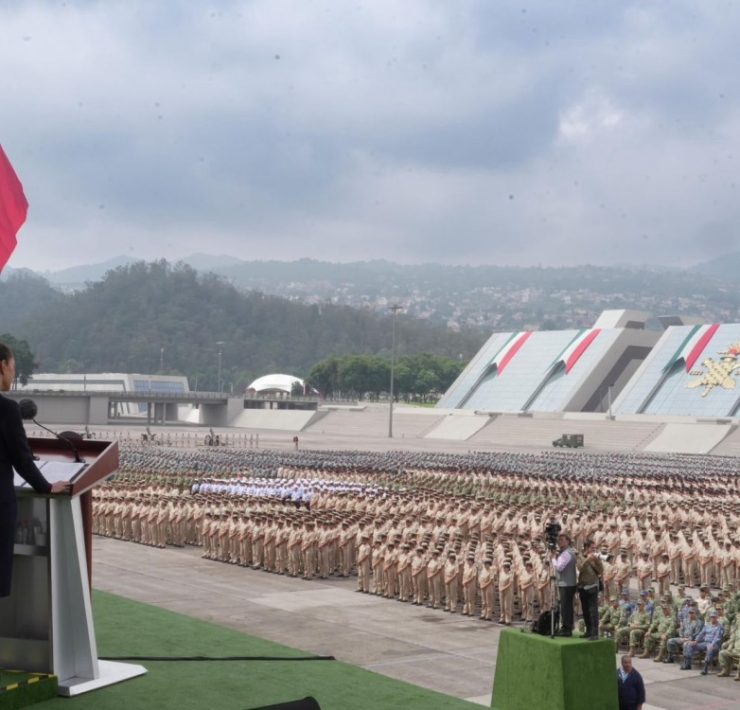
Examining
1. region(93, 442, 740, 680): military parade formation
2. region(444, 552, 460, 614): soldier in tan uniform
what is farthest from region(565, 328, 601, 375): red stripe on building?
region(444, 552, 460, 614): soldier in tan uniform

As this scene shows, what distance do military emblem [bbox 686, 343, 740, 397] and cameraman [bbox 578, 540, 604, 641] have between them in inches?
2401

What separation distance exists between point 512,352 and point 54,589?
8007 cm

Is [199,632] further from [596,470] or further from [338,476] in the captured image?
[596,470]

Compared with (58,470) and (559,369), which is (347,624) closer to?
(58,470)

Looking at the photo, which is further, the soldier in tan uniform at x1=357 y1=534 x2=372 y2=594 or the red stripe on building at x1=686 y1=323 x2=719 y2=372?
the red stripe on building at x1=686 y1=323 x2=719 y2=372

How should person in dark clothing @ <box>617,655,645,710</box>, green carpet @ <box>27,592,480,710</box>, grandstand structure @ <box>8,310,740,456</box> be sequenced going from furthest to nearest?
grandstand structure @ <box>8,310,740,456</box>
person in dark clothing @ <box>617,655,645,710</box>
green carpet @ <box>27,592,480,710</box>

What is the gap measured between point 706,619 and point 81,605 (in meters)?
7.63

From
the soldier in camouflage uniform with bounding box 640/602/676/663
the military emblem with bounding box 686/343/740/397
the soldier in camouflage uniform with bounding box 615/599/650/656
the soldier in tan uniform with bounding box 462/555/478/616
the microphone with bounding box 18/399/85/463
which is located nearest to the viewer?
the microphone with bounding box 18/399/85/463

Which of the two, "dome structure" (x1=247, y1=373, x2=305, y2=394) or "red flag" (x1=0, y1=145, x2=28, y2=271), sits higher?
"red flag" (x1=0, y1=145, x2=28, y2=271)

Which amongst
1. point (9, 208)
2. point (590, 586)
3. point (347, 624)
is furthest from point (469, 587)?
point (9, 208)

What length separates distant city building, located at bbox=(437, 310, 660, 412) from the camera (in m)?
77.6

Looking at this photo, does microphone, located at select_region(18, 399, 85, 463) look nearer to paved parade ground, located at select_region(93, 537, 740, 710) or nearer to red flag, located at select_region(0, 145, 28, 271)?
red flag, located at select_region(0, 145, 28, 271)

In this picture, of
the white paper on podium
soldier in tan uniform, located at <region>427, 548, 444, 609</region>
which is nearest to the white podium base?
the white paper on podium

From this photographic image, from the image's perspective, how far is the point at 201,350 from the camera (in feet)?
646
